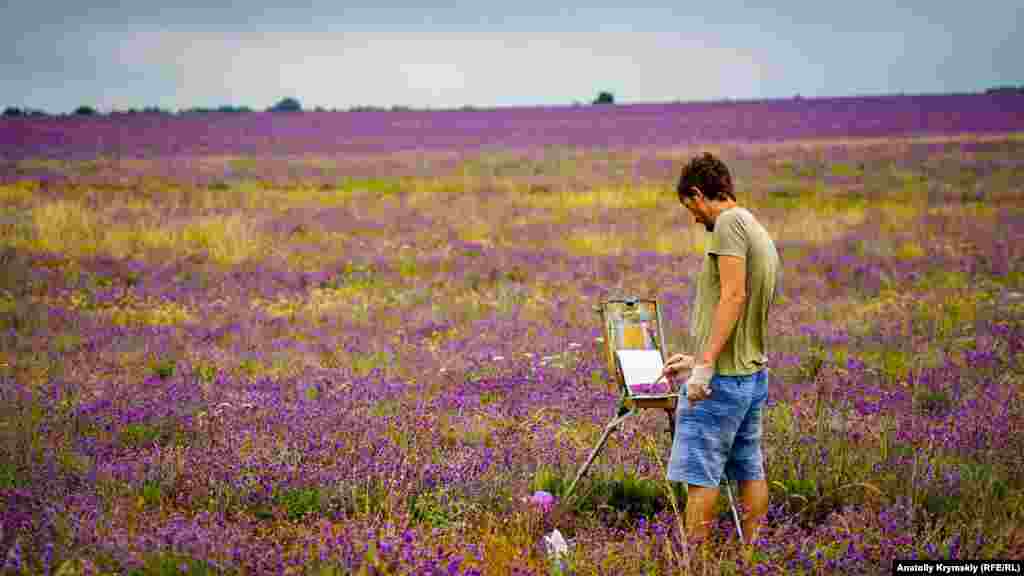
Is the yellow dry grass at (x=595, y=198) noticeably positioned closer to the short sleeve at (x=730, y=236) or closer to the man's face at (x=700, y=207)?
the man's face at (x=700, y=207)

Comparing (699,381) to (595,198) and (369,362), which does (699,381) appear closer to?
(369,362)

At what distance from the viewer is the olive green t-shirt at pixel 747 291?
3.08 m

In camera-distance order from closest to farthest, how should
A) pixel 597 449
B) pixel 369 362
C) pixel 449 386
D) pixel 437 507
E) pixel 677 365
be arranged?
pixel 677 365 < pixel 597 449 < pixel 437 507 < pixel 449 386 < pixel 369 362

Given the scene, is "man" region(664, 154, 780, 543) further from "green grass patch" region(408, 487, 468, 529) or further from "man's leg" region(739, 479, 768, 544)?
"green grass patch" region(408, 487, 468, 529)

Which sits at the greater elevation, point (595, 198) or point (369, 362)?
point (595, 198)

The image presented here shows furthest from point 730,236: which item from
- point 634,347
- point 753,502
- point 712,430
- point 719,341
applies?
point 753,502

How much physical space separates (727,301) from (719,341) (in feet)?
0.56

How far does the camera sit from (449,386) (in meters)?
6.07

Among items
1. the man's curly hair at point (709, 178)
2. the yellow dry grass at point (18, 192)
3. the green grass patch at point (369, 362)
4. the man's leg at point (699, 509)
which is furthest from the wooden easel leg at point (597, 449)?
the yellow dry grass at point (18, 192)

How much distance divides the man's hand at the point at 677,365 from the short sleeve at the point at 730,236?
521 mm

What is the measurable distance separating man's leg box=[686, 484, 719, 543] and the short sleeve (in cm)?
104

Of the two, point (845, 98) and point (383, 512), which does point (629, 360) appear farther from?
point (845, 98)

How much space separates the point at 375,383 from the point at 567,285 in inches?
186

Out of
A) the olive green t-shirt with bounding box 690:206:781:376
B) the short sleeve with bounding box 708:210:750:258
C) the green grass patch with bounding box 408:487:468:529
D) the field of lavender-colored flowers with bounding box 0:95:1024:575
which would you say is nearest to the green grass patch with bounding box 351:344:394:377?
the field of lavender-colored flowers with bounding box 0:95:1024:575
